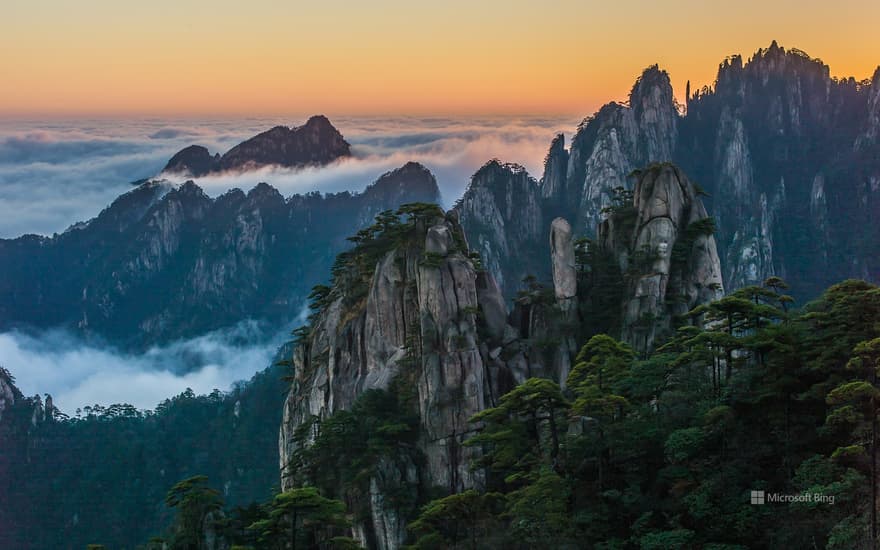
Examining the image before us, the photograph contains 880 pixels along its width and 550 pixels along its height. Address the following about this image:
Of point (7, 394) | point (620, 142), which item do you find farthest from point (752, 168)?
point (7, 394)

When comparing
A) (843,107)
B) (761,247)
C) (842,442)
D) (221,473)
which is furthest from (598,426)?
(843,107)

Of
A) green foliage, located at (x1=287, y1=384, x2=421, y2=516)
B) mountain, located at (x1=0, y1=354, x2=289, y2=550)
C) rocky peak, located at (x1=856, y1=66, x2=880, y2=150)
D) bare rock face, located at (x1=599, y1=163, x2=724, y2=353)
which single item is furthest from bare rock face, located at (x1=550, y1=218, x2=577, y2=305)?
rocky peak, located at (x1=856, y1=66, x2=880, y2=150)

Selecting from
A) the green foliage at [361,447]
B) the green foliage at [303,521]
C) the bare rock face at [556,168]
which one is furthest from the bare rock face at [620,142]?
the green foliage at [303,521]

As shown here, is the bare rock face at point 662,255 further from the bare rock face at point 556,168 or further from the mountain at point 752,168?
the bare rock face at point 556,168

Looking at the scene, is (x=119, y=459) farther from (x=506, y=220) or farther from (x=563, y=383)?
(x=563, y=383)

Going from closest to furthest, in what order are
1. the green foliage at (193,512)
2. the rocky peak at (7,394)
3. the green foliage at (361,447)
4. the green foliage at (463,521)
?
the green foliage at (463,521) < the green foliage at (193,512) < the green foliage at (361,447) < the rocky peak at (7,394)

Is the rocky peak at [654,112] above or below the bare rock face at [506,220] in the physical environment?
above
